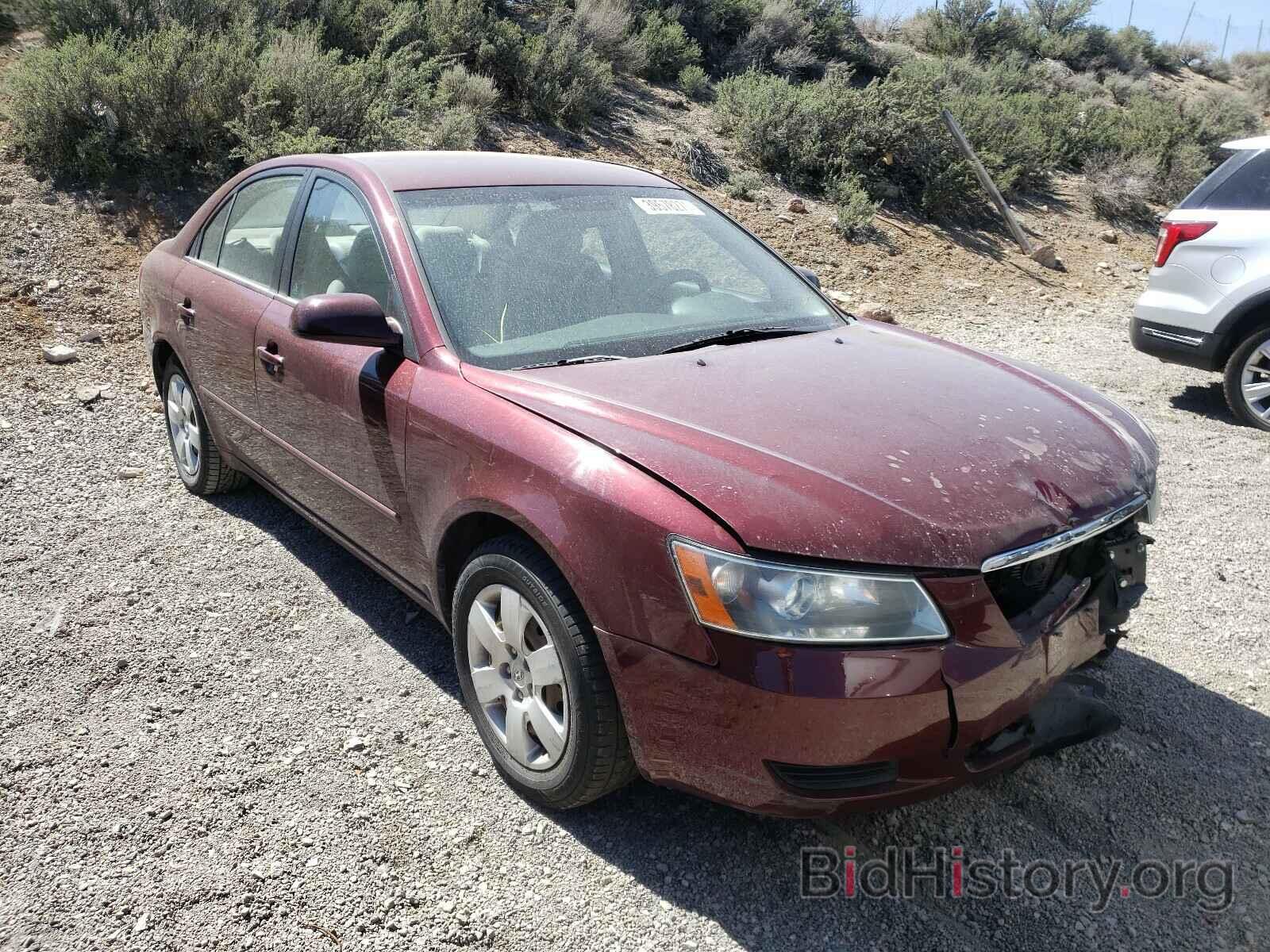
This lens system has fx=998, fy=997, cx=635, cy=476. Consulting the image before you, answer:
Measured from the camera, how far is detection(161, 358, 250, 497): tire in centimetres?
464

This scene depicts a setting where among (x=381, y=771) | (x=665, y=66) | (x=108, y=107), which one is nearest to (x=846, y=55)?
(x=665, y=66)

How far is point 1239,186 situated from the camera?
6.48m

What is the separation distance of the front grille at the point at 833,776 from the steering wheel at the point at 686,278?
1.85 m

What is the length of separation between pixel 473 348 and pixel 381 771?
4.19 ft

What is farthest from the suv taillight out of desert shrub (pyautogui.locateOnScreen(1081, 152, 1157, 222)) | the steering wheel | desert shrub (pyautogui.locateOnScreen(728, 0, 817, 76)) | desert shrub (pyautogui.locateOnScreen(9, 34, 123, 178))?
desert shrub (pyautogui.locateOnScreen(728, 0, 817, 76))

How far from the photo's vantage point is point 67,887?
2.48 metres

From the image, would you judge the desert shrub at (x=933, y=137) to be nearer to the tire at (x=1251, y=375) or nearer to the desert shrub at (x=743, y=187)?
the desert shrub at (x=743, y=187)

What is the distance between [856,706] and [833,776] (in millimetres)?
211

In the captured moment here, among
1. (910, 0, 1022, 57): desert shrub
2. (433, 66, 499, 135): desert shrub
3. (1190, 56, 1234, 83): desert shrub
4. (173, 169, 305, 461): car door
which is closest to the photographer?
(173, 169, 305, 461): car door

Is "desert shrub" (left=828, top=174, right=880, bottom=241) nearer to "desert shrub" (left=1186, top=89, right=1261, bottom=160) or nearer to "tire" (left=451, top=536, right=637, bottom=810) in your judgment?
"desert shrub" (left=1186, top=89, right=1261, bottom=160)

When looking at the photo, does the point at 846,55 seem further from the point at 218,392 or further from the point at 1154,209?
the point at 218,392

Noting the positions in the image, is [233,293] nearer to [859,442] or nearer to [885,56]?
[859,442]

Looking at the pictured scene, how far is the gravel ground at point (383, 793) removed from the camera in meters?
2.40
